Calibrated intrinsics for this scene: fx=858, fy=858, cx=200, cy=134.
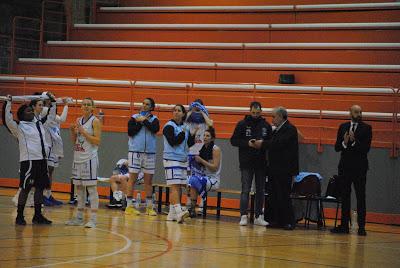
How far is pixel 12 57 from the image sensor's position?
67.1ft

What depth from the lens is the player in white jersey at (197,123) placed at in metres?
14.3

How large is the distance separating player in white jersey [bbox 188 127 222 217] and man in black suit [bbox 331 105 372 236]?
7.86ft

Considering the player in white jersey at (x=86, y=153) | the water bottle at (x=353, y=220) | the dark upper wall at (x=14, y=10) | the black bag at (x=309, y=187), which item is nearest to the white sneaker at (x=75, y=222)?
the player in white jersey at (x=86, y=153)

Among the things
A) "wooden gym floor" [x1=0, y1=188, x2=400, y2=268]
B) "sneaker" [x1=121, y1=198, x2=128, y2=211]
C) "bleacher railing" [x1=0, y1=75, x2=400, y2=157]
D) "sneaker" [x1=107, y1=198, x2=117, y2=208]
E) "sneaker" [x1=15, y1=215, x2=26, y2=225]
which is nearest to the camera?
"wooden gym floor" [x1=0, y1=188, x2=400, y2=268]

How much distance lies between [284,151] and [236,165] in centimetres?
305

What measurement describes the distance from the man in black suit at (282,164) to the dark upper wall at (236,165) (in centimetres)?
222

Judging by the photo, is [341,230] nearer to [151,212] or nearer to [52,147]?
[151,212]

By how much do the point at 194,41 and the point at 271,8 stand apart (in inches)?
76.1

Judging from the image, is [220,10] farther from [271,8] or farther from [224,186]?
[224,186]

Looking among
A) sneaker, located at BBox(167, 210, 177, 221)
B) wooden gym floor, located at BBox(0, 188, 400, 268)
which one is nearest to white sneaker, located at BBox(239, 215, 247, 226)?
wooden gym floor, located at BBox(0, 188, 400, 268)

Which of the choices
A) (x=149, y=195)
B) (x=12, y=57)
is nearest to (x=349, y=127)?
(x=149, y=195)

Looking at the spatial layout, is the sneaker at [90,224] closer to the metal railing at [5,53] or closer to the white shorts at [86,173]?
the white shorts at [86,173]

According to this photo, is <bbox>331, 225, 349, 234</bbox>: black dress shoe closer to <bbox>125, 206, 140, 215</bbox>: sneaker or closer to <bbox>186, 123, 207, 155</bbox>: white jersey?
<bbox>186, 123, 207, 155</bbox>: white jersey

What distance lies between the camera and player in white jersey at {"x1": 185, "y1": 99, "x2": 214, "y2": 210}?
14336 millimetres
